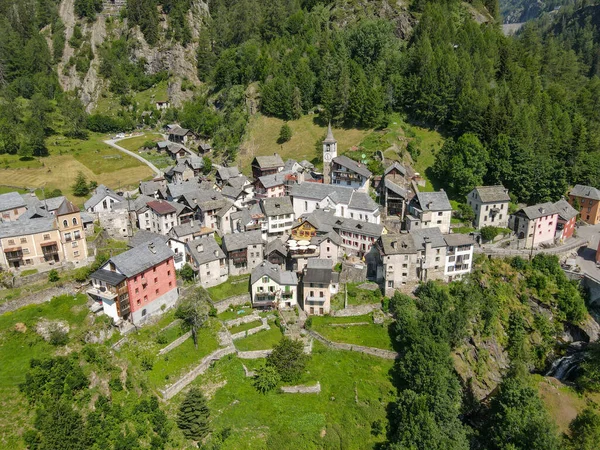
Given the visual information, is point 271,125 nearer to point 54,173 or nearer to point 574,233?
point 54,173

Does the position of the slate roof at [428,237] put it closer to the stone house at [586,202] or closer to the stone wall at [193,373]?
the stone wall at [193,373]

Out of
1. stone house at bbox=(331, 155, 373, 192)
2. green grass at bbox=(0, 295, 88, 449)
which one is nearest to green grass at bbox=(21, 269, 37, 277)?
green grass at bbox=(0, 295, 88, 449)

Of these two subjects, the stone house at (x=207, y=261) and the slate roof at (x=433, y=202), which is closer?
the stone house at (x=207, y=261)

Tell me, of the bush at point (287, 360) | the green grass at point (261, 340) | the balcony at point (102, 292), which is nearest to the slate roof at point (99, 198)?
the balcony at point (102, 292)

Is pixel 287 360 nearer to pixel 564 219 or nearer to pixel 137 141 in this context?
pixel 564 219

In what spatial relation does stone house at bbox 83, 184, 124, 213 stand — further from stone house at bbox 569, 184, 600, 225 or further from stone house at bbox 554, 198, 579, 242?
stone house at bbox 569, 184, 600, 225

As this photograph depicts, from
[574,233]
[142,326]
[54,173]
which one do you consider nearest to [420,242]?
[574,233]
